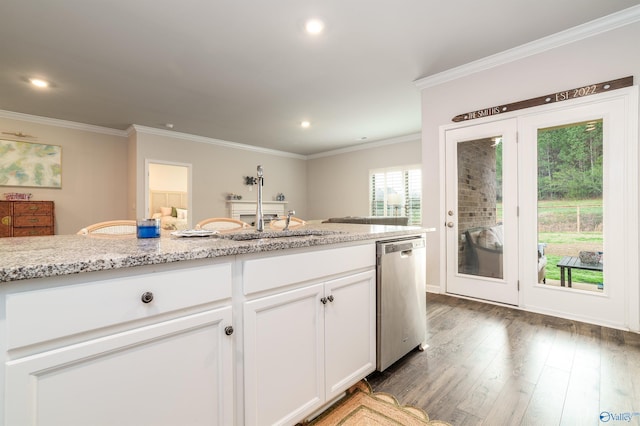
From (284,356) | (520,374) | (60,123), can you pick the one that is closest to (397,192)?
(520,374)

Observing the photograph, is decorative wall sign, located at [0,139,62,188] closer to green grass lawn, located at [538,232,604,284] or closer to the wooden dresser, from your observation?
the wooden dresser

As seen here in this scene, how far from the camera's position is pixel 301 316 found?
50.9 inches

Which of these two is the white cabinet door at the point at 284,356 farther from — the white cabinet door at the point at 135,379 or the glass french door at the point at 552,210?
the glass french door at the point at 552,210

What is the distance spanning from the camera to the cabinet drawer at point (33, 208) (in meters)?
4.49

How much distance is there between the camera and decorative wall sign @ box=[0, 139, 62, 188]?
4.68 m

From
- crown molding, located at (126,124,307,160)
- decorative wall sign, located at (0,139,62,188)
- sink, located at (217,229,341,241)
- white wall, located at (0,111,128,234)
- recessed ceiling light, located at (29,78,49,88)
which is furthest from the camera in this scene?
crown molding, located at (126,124,307,160)

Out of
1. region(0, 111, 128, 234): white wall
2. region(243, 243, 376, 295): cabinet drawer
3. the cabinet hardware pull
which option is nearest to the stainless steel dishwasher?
region(243, 243, 376, 295): cabinet drawer

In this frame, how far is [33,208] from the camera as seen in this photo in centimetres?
463

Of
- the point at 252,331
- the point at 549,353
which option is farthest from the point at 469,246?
the point at 252,331

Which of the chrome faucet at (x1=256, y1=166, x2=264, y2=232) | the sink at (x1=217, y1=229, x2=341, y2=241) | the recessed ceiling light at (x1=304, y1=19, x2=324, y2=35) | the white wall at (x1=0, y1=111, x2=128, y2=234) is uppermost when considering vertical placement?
the recessed ceiling light at (x1=304, y1=19, x2=324, y2=35)

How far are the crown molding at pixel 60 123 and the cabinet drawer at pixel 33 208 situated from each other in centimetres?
142

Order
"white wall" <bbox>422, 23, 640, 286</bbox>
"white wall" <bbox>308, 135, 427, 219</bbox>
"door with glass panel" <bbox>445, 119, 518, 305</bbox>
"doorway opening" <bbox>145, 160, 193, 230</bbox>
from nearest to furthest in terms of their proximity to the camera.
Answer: "white wall" <bbox>422, 23, 640, 286</bbox> < "door with glass panel" <bbox>445, 119, 518, 305</bbox> < "white wall" <bbox>308, 135, 427, 219</bbox> < "doorway opening" <bbox>145, 160, 193, 230</bbox>

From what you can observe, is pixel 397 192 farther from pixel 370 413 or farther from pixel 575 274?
pixel 370 413

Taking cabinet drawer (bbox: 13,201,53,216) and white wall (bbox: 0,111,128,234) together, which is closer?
cabinet drawer (bbox: 13,201,53,216)
